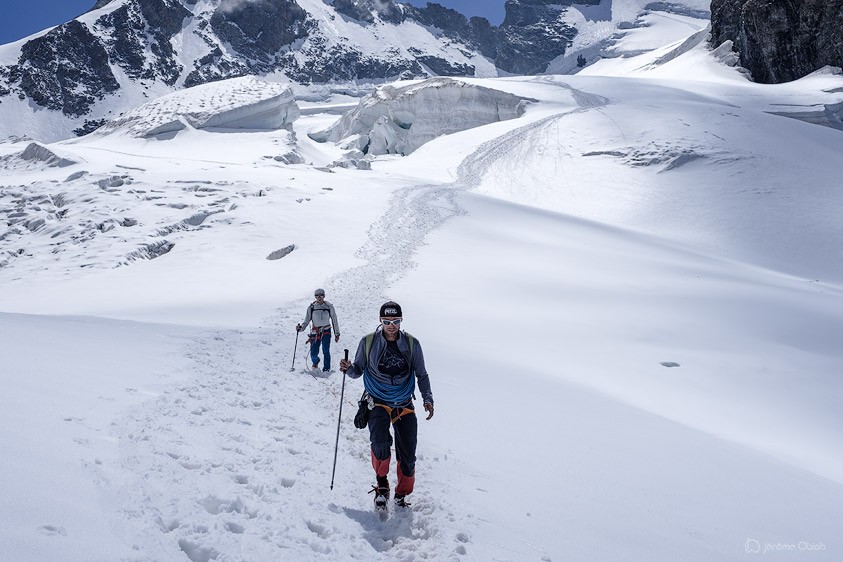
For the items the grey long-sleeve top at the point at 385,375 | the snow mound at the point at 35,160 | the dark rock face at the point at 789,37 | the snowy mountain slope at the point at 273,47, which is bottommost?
the grey long-sleeve top at the point at 385,375

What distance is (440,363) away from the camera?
358 inches

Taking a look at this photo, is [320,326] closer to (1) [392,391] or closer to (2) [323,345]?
(2) [323,345]

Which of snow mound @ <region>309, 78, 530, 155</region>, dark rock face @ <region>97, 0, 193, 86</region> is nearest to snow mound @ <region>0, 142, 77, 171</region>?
snow mound @ <region>309, 78, 530, 155</region>

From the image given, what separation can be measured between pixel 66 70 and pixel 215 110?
82126 millimetres

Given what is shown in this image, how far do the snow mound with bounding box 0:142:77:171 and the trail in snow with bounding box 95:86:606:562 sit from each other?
29601 millimetres

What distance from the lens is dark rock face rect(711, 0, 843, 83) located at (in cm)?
5341

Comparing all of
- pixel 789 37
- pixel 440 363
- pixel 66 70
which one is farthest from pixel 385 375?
pixel 66 70

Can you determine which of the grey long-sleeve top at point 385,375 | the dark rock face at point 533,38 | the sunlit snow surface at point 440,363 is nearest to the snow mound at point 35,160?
the sunlit snow surface at point 440,363

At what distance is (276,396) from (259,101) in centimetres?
4790

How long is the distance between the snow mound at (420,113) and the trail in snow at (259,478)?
156 feet

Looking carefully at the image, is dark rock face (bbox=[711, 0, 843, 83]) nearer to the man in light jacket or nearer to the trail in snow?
the man in light jacket

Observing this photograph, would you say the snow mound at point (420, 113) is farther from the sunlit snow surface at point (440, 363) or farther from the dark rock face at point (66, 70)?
the dark rock face at point (66, 70)

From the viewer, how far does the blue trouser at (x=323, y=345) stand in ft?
29.1

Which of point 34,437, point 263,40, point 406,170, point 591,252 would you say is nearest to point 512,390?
Result: point 34,437
